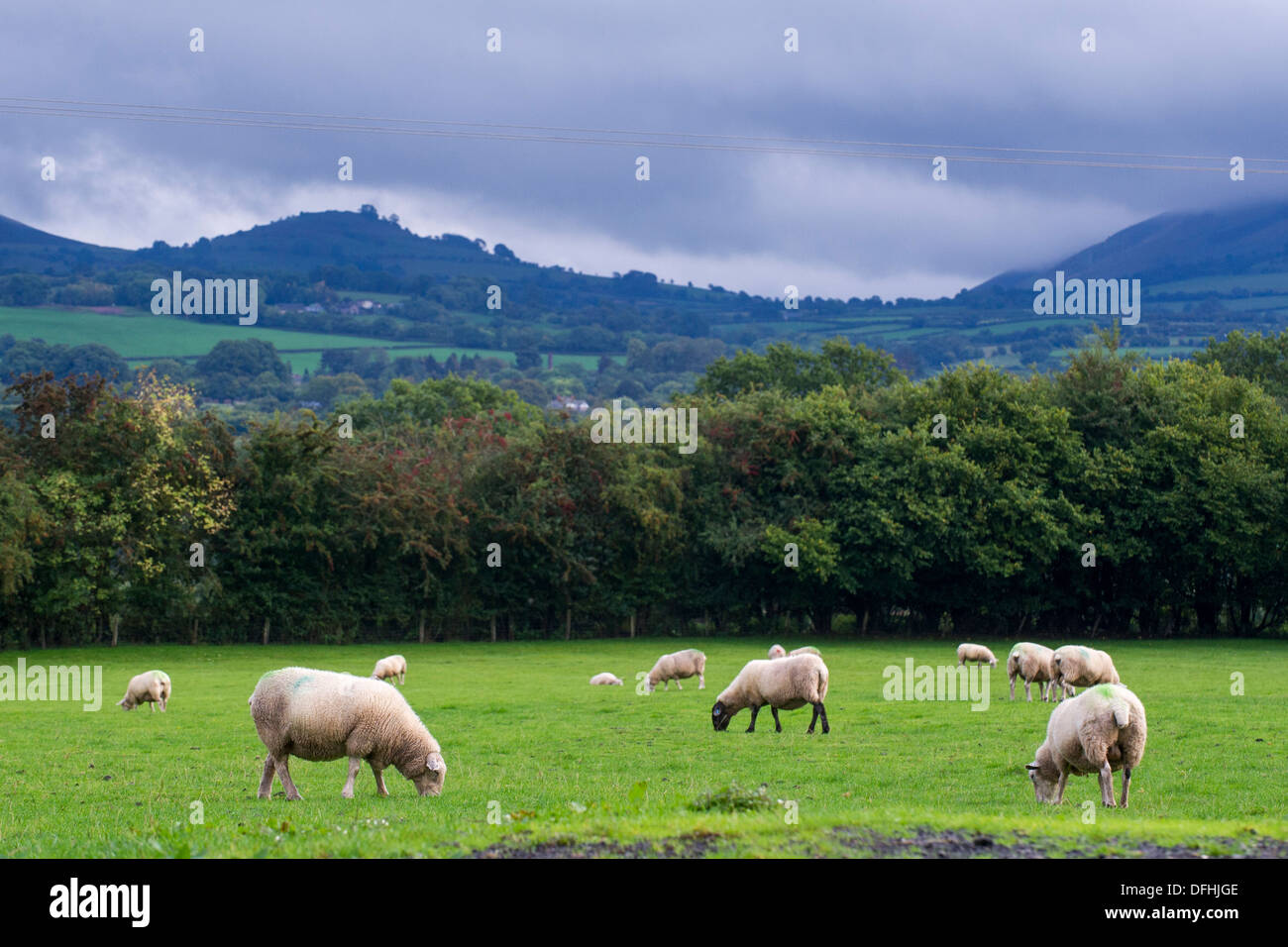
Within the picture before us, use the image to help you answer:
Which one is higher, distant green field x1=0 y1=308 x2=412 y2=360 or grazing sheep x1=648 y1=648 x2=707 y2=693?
distant green field x1=0 y1=308 x2=412 y2=360

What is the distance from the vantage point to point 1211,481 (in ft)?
190

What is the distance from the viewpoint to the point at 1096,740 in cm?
1377

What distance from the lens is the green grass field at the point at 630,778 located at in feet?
32.1

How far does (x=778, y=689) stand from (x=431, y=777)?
880 centimetres

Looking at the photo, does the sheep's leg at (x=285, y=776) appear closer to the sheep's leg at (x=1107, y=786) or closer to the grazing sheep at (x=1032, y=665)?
the sheep's leg at (x=1107, y=786)

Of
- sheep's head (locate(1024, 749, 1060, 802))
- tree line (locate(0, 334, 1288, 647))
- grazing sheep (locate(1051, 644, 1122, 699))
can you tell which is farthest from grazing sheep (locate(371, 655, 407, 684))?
sheep's head (locate(1024, 749, 1060, 802))

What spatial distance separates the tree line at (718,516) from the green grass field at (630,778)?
1866cm

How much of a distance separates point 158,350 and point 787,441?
148 metres

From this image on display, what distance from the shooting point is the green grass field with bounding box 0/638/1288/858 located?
9781 millimetres

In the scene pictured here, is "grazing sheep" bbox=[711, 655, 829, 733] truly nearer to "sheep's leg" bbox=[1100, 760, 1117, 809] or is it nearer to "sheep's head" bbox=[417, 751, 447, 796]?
"sheep's leg" bbox=[1100, 760, 1117, 809]

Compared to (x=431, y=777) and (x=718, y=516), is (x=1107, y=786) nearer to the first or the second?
(x=431, y=777)

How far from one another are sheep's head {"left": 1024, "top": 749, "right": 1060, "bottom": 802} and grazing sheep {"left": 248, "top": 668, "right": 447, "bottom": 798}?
24.3 feet

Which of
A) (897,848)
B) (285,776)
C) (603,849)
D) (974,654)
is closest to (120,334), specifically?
(974,654)
